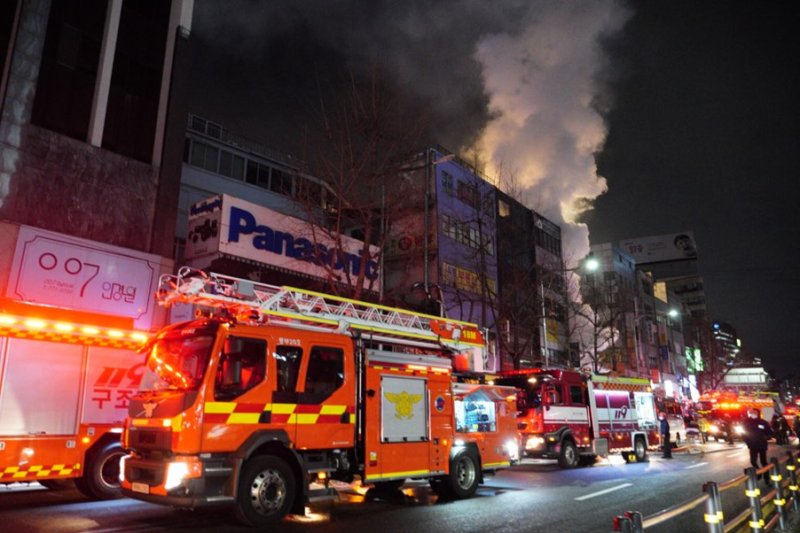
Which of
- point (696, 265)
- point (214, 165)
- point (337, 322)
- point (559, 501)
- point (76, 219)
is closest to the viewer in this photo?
point (337, 322)

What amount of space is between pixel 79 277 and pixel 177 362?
10.3 metres

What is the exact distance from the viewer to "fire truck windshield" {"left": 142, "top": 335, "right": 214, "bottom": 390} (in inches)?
309

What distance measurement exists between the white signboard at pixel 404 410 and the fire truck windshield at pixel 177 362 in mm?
3238

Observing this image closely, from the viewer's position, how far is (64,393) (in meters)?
9.93

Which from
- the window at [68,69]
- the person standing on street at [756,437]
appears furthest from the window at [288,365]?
the window at [68,69]

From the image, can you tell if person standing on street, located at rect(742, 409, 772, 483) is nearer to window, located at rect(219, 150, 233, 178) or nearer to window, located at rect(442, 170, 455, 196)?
window, located at rect(442, 170, 455, 196)

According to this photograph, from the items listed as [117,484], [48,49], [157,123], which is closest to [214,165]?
[157,123]

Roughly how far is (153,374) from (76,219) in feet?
34.9

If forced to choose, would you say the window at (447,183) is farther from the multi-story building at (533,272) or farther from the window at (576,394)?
the window at (576,394)

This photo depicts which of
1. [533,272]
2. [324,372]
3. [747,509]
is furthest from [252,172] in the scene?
[747,509]

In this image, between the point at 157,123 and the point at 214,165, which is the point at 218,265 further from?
the point at 214,165

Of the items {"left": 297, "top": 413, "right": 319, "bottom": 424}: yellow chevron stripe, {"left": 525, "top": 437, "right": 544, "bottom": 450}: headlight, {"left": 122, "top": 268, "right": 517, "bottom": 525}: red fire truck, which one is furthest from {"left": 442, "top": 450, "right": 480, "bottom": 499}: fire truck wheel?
{"left": 525, "top": 437, "right": 544, "bottom": 450}: headlight

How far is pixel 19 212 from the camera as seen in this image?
51.6 feet

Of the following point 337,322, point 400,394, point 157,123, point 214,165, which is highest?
point 214,165
